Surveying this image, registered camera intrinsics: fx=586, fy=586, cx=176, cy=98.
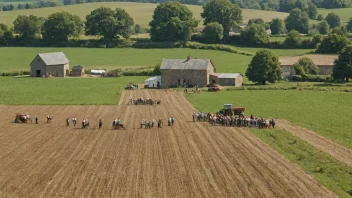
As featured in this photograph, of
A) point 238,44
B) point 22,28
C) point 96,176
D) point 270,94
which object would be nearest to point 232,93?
point 270,94

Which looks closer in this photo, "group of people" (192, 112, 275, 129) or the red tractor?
"group of people" (192, 112, 275, 129)

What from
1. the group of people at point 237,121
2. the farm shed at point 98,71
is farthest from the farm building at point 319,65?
the group of people at point 237,121

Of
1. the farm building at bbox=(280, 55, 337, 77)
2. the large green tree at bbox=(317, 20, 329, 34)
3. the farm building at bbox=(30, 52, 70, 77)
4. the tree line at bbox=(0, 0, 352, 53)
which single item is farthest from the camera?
the large green tree at bbox=(317, 20, 329, 34)

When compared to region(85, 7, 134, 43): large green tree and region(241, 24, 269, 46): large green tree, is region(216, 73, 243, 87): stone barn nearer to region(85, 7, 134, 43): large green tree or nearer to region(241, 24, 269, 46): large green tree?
region(241, 24, 269, 46): large green tree

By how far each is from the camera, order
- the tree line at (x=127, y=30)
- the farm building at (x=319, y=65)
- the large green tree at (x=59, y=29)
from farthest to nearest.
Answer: the large green tree at (x=59, y=29), the tree line at (x=127, y=30), the farm building at (x=319, y=65)

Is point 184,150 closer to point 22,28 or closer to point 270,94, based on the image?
point 270,94

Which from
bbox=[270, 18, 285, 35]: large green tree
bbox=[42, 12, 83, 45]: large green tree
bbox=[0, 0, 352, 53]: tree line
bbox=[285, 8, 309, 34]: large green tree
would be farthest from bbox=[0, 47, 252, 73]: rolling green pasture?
bbox=[285, 8, 309, 34]: large green tree

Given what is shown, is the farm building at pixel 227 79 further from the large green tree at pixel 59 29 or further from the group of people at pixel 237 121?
the large green tree at pixel 59 29
